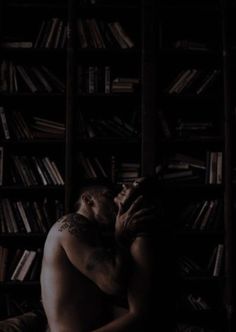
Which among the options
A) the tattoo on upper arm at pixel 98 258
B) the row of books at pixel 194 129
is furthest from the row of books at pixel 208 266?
the tattoo on upper arm at pixel 98 258

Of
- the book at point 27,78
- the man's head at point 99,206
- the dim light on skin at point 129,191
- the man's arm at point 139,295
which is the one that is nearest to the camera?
the man's arm at point 139,295

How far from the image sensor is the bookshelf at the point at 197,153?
139 inches

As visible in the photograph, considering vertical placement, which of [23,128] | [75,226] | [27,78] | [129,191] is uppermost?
[27,78]

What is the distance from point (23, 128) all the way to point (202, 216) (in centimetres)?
135

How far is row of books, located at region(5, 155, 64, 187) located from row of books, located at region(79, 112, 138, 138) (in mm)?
307

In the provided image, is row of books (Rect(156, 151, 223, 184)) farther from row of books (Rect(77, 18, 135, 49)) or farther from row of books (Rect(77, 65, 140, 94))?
row of books (Rect(77, 18, 135, 49))

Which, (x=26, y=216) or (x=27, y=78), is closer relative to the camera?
(x=26, y=216)

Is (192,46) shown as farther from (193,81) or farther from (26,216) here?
(26,216)

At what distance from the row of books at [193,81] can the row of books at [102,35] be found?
0.41 m

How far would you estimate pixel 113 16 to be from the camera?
154 inches

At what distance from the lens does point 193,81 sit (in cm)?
376

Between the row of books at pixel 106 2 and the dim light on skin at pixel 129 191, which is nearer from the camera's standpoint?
the dim light on skin at pixel 129 191

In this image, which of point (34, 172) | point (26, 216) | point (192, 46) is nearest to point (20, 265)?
point (26, 216)

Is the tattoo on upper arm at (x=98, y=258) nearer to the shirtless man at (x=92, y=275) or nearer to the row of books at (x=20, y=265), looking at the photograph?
the shirtless man at (x=92, y=275)
